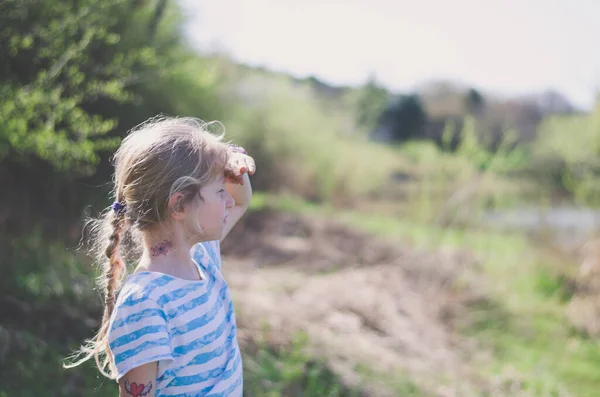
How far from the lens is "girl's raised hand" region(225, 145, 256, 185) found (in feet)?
5.74

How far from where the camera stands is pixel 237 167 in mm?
1757

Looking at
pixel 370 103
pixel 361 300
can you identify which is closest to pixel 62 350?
pixel 361 300

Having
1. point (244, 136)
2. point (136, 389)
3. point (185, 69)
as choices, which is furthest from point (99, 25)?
point (244, 136)

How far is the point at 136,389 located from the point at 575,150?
24.1 ft

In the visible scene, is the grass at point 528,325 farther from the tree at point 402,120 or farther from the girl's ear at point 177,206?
the tree at point 402,120

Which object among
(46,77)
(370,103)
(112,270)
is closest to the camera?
(112,270)

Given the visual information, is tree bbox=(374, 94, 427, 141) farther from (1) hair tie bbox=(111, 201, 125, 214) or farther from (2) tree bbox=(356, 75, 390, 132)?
(1) hair tie bbox=(111, 201, 125, 214)

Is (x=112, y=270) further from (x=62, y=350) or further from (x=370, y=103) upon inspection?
(x=370, y=103)

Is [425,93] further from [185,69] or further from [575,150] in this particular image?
[185,69]

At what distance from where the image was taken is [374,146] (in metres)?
14.5

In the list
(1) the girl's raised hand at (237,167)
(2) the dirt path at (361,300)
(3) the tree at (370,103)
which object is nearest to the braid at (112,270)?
(1) the girl's raised hand at (237,167)

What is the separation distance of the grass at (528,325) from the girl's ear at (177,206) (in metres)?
3.63

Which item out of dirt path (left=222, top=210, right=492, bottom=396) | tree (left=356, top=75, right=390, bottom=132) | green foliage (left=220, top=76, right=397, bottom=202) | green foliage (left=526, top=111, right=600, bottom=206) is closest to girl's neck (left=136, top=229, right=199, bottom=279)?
dirt path (left=222, top=210, right=492, bottom=396)

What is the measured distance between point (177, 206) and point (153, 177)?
0.33 feet
